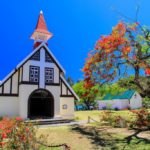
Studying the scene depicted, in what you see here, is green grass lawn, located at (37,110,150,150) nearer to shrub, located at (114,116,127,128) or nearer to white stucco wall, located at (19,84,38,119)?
shrub, located at (114,116,127,128)

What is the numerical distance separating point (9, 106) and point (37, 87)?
3.68 meters

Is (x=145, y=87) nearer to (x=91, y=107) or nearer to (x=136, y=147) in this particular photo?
(x=136, y=147)

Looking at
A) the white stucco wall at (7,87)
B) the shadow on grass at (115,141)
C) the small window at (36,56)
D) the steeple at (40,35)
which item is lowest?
the shadow on grass at (115,141)

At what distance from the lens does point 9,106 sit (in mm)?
25031

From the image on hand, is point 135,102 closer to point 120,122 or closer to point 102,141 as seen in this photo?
point 120,122

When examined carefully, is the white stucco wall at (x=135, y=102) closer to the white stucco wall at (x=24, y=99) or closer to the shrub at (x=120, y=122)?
the shrub at (x=120, y=122)

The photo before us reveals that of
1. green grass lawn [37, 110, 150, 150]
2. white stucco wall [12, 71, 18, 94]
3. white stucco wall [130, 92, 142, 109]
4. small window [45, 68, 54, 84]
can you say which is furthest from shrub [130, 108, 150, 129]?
white stucco wall [130, 92, 142, 109]

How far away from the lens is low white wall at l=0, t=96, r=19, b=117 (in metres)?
24.6

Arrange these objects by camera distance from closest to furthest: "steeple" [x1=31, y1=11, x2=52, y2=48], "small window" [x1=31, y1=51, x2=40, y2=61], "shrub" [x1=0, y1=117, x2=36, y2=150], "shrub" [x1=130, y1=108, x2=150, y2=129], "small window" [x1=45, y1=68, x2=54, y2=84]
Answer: "shrub" [x1=0, y1=117, x2=36, y2=150] → "shrub" [x1=130, y1=108, x2=150, y2=129] → "small window" [x1=31, y1=51, x2=40, y2=61] → "small window" [x1=45, y1=68, x2=54, y2=84] → "steeple" [x1=31, y1=11, x2=52, y2=48]

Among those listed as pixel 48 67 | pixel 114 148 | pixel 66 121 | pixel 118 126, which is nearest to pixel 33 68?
pixel 48 67

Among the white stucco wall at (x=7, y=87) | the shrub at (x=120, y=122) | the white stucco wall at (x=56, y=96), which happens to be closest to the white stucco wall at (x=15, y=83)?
the white stucco wall at (x=7, y=87)

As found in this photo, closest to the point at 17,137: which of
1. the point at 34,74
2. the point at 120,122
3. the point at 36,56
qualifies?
the point at 120,122

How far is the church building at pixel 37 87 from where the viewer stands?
981 inches

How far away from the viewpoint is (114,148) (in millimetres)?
12805
